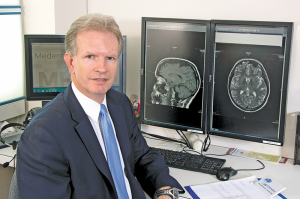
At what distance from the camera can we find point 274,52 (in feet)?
5.26

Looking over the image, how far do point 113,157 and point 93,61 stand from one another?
40 cm

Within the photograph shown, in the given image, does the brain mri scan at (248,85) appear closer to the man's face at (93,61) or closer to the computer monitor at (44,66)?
the man's face at (93,61)

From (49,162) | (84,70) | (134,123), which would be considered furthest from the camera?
(134,123)

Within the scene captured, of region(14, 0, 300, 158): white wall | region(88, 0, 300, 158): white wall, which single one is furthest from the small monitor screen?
region(88, 0, 300, 158): white wall

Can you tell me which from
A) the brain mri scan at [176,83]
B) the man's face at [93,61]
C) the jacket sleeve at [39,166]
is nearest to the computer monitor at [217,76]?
the brain mri scan at [176,83]

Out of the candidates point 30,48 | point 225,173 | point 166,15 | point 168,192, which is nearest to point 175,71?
point 166,15

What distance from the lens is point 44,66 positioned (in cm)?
190

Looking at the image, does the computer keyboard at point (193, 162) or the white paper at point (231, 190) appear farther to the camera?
the computer keyboard at point (193, 162)

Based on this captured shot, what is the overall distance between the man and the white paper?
0.42 feet

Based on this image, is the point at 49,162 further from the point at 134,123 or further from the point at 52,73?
the point at 52,73

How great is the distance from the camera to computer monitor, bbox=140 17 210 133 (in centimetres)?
178

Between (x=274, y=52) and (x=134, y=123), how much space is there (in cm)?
85

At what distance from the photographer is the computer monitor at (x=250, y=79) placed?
160 centimetres

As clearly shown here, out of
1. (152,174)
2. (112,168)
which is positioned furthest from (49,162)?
(152,174)
